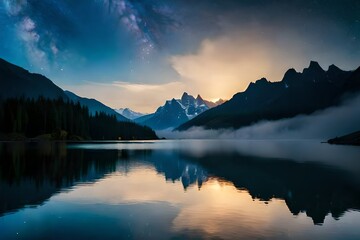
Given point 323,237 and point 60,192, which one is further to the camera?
point 60,192

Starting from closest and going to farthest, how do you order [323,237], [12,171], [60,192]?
[323,237], [60,192], [12,171]

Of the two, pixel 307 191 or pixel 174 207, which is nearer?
pixel 174 207

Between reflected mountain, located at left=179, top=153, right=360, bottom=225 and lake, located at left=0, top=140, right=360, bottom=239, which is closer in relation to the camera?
lake, located at left=0, top=140, right=360, bottom=239

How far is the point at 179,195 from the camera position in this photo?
40625 millimetres

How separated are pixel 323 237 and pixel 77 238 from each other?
18.0m

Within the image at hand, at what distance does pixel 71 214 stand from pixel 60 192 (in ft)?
38.2

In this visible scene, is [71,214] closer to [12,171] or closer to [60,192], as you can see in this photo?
[60,192]

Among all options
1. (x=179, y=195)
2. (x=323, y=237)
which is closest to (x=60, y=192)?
(x=179, y=195)

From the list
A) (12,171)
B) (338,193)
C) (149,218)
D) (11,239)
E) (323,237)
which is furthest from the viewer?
(12,171)

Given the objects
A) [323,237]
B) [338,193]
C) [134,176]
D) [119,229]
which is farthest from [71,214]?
[338,193]

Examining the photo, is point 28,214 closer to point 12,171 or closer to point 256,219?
point 256,219

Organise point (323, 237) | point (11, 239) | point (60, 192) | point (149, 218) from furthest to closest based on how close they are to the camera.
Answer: point (60, 192) → point (149, 218) → point (323, 237) → point (11, 239)

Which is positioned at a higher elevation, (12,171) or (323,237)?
(12,171)

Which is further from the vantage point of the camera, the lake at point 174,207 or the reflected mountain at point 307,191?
the reflected mountain at point 307,191
